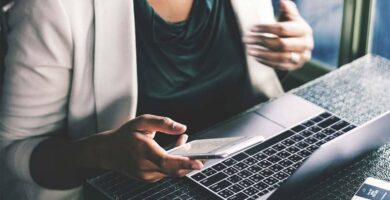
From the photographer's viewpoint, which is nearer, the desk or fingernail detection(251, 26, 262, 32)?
the desk

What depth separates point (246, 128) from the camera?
1.45m

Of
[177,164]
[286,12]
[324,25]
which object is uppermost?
[286,12]

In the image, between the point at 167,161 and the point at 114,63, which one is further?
the point at 114,63

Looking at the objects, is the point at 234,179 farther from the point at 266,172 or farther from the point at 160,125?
the point at 160,125

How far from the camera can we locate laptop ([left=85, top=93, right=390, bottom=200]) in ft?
3.90

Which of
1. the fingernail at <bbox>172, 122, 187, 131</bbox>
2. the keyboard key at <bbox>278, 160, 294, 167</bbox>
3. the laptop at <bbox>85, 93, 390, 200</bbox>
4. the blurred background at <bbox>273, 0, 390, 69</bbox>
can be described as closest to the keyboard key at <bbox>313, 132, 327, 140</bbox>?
the laptop at <bbox>85, 93, 390, 200</bbox>

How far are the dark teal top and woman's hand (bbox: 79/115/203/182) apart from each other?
10.5 inches

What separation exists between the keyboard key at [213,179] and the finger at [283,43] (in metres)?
0.34

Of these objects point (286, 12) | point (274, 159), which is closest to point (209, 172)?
point (274, 159)

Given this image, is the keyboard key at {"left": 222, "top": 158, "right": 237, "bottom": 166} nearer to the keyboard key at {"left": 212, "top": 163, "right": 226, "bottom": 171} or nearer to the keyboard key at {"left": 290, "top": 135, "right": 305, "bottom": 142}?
the keyboard key at {"left": 212, "top": 163, "right": 226, "bottom": 171}

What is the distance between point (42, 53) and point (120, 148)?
9.1 inches

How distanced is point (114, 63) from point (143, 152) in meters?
0.26

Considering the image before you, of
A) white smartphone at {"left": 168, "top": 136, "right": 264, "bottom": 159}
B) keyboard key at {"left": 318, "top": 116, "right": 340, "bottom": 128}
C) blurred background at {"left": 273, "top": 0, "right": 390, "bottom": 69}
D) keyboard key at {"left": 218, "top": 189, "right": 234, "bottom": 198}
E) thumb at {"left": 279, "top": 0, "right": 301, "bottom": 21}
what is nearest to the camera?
white smartphone at {"left": 168, "top": 136, "right": 264, "bottom": 159}

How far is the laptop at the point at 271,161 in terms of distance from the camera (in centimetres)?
119
